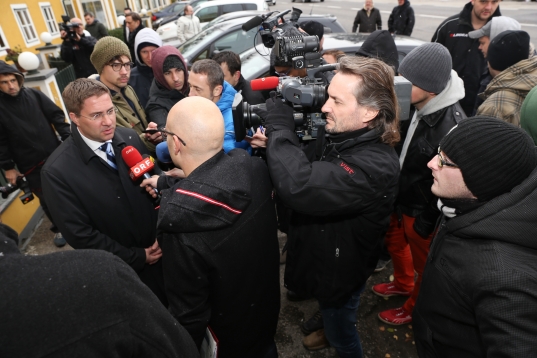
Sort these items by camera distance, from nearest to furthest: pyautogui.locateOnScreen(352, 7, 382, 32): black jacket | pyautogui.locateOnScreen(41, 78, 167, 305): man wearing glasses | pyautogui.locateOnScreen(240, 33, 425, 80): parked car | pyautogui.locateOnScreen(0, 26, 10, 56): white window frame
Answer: pyautogui.locateOnScreen(41, 78, 167, 305): man wearing glasses
pyautogui.locateOnScreen(240, 33, 425, 80): parked car
pyautogui.locateOnScreen(352, 7, 382, 32): black jacket
pyautogui.locateOnScreen(0, 26, 10, 56): white window frame

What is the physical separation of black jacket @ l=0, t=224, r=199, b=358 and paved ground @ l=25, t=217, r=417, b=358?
6.79 feet

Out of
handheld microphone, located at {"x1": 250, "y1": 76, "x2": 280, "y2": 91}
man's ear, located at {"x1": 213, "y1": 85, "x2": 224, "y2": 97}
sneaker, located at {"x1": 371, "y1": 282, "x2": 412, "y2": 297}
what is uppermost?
handheld microphone, located at {"x1": 250, "y1": 76, "x2": 280, "y2": 91}

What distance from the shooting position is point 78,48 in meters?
6.06

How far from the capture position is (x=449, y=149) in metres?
1.34

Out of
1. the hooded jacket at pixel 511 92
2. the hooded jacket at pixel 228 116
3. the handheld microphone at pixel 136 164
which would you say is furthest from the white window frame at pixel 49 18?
the hooded jacket at pixel 511 92

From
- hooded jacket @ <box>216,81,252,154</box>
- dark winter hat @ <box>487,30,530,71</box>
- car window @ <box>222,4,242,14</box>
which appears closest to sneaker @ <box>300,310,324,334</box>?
hooded jacket @ <box>216,81,252,154</box>

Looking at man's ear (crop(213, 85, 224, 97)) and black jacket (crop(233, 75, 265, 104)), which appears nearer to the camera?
man's ear (crop(213, 85, 224, 97))

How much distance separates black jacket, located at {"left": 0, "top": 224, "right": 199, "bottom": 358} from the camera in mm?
670

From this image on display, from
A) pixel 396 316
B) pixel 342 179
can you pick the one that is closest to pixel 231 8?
pixel 396 316

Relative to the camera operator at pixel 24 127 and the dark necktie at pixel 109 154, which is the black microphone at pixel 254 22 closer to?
the dark necktie at pixel 109 154

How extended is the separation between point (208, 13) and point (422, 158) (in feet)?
35.2

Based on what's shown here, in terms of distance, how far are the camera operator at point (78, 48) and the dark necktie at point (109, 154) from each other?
497 centimetres

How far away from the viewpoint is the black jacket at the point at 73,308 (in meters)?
0.67

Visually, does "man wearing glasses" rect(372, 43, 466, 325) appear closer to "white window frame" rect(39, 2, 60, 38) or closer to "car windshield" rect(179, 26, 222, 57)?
"car windshield" rect(179, 26, 222, 57)
